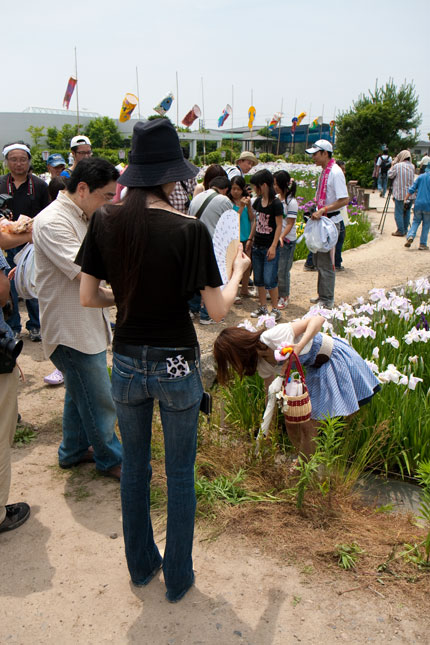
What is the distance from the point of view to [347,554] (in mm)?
2283

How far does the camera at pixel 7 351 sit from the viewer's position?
2322mm

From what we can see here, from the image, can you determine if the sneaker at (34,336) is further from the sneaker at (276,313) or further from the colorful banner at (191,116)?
the colorful banner at (191,116)

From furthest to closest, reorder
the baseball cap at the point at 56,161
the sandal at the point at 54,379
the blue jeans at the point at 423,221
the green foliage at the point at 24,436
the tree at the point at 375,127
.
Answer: the tree at the point at 375,127
the blue jeans at the point at 423,221
the baseball cap at the point at 56,161
the sandal at the point at 54,379
the green foliage at the point at 24,436

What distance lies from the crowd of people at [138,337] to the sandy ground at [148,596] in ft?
0.40

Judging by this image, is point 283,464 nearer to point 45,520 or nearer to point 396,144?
point 45,520

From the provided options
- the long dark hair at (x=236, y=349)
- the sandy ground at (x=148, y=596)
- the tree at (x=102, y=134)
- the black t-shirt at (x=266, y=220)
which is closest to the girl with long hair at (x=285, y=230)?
the black t-shirt at (x=266, y=220)

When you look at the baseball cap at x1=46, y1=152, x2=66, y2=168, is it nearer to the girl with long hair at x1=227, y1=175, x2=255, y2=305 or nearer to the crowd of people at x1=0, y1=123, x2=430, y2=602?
the girl with long hair at x1=227, y1=175, x2=255, y2=305

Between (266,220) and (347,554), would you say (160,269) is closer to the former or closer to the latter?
(347,554)

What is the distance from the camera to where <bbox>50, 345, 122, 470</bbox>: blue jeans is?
274 cm

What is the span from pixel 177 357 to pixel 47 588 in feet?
4.17

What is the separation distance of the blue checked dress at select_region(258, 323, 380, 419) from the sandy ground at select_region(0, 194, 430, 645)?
3.03ft

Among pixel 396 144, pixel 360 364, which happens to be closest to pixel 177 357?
pixel 360 364

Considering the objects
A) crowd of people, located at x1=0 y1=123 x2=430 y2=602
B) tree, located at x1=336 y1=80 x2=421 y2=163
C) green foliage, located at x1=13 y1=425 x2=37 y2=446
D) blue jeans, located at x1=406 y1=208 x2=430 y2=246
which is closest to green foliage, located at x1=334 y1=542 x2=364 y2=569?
crowd of people, located at x1=0 y1=123 x2=430 y2=602

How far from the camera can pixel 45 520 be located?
2666 mm
